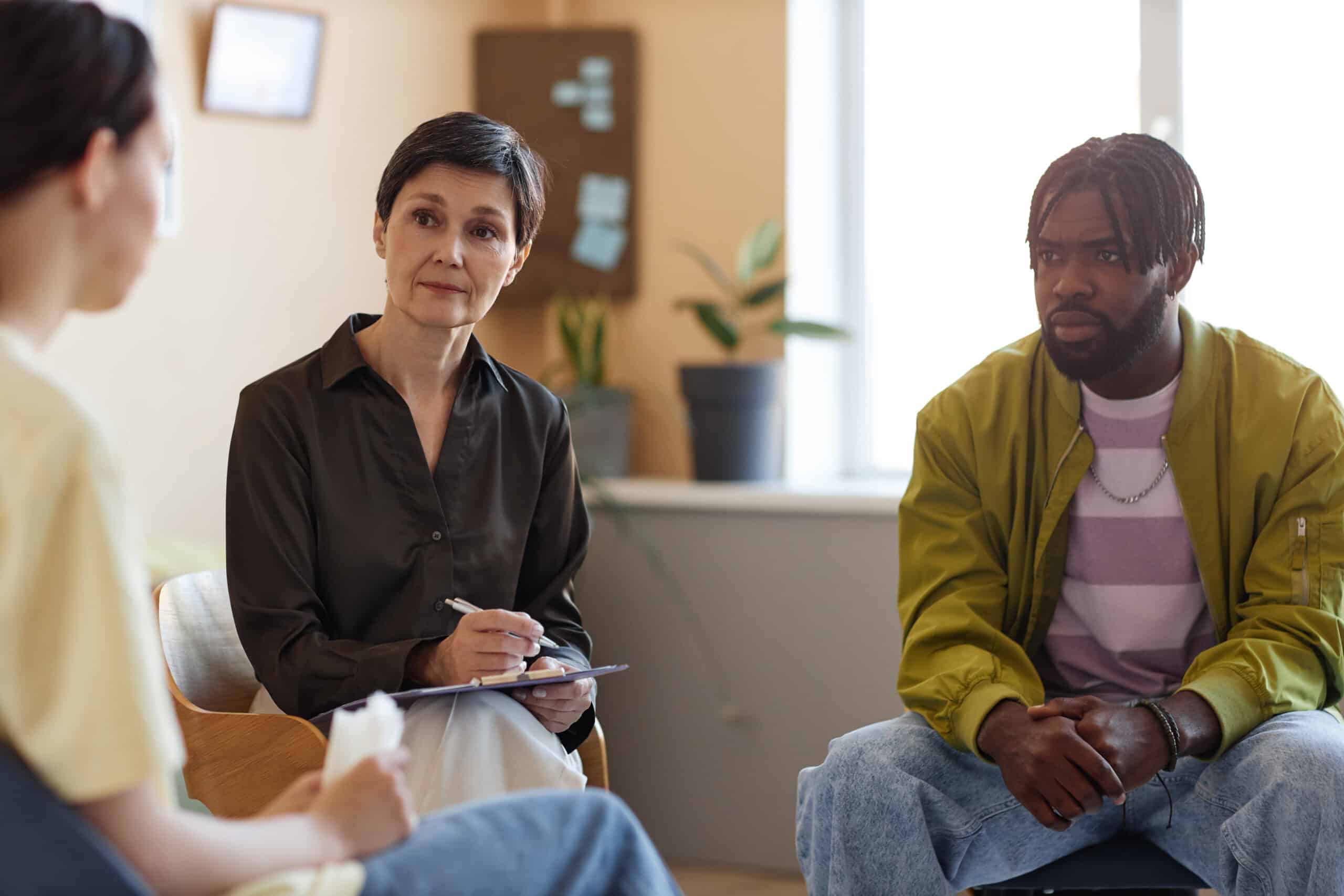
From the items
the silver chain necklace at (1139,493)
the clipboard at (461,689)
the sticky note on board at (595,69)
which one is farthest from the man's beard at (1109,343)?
the sticky note on board at (595,69)

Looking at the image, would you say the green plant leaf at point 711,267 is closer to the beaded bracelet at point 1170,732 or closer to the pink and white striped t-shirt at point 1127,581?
the pink and white striped t-shirt at point 1127,581

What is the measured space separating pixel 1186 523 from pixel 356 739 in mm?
1194

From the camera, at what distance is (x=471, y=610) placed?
1.59m

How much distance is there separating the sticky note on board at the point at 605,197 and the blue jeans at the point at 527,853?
224 cm

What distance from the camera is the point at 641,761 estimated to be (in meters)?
2.88

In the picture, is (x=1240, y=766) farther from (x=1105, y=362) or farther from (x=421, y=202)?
(x=421, y=202)

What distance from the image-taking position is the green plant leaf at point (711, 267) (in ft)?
9.64

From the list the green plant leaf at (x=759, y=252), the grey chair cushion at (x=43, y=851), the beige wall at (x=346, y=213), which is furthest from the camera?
the green plant leaf at (x=759, y=252)

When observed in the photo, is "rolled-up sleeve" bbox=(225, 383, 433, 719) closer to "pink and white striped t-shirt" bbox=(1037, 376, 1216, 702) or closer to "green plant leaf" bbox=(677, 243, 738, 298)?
"pink and white striped t-shirt" bbox=(1037, 376, 1216, 702)

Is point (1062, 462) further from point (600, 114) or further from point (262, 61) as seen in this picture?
point (262, 61)

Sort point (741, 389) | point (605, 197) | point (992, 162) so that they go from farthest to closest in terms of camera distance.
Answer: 1. point (605, 197)
2. point (992, 162)
3. point (741, 389)

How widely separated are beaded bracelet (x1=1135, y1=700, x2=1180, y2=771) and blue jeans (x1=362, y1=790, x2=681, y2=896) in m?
0.73

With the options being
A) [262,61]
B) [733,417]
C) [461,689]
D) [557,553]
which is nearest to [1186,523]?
[557,553]

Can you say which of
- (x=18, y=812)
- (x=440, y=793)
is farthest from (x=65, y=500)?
(x=440, y=793)
